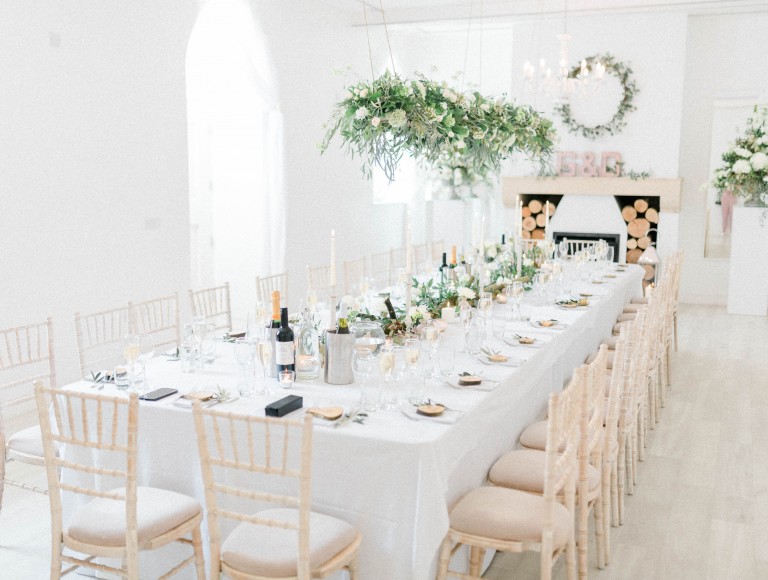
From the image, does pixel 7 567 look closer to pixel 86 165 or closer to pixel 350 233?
pixel 86 165

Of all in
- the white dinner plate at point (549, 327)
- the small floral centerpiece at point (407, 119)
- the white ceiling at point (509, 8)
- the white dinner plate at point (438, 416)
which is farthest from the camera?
the white ceiling at point (509, 8)

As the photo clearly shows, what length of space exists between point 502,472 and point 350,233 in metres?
7.01

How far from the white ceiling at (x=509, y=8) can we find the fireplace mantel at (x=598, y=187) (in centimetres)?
204

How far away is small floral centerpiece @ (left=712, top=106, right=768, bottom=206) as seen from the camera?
896cm

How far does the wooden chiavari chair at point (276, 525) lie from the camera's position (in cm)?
238

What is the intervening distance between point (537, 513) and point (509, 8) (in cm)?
755

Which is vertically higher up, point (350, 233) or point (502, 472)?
point (350, 233)

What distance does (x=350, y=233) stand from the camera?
10016 millimetres

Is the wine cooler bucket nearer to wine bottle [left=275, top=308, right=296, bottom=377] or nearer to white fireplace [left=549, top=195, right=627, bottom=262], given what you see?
wine bottle [left=275, top=308, right=296, bottom=377]

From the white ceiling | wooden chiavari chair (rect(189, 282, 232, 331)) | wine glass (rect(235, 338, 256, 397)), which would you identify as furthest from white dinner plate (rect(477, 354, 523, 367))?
the white ceiling

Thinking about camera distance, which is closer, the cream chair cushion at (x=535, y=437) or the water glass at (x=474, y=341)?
the cream chair cushion at (x=535, y=437)

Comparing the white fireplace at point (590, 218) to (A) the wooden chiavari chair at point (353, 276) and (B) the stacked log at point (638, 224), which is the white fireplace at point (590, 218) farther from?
(A) the wooden chiavari chair at point (353, 276)

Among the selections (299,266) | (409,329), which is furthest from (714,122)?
(409,329)

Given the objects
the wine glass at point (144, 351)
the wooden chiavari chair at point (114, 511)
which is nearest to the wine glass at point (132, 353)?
the wine glass at point (144, 351)
